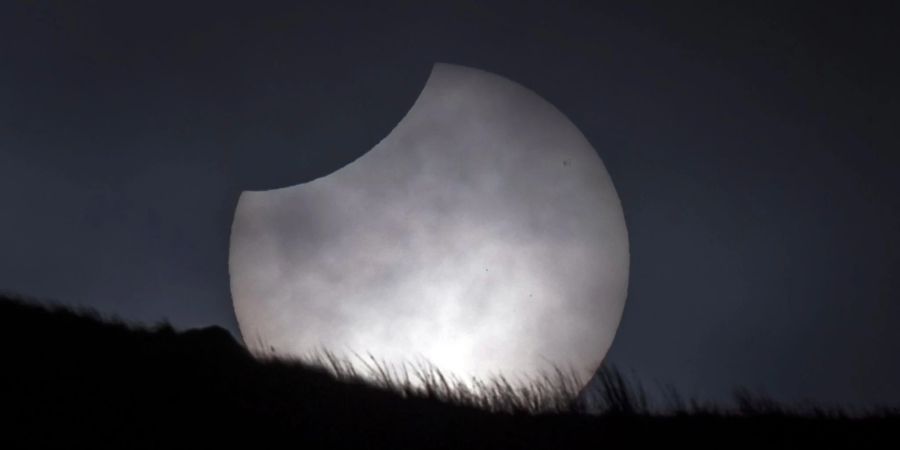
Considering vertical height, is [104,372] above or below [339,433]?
above

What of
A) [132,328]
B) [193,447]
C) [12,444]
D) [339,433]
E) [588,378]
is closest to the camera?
[12,444]

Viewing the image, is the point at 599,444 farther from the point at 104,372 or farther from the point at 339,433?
the point at 104,372

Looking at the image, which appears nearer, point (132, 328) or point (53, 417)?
point (53, 417)

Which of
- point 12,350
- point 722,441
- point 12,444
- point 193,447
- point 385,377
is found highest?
point 12,350

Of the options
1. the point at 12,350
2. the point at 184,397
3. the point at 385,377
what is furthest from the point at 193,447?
the point at 385,377

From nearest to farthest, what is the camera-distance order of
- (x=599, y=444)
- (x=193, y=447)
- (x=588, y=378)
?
1. (x=193, y=447)
2. (x=599, y=444)
3. (x=588, y=378)

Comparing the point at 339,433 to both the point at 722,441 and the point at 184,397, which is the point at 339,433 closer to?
the point at 184,397

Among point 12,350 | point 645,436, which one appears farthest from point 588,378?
point 12,350
